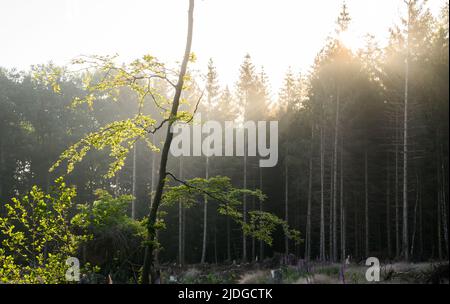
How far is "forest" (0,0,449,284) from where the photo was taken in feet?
48.9

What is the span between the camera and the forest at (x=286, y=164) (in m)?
14.9

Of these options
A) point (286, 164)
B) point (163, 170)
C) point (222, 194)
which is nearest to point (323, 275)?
point (222, 194)

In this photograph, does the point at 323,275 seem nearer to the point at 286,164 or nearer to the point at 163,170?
the point at 163,170

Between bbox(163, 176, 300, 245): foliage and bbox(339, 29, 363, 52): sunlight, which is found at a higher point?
bbox(339, 29, 363, 52): sunlight

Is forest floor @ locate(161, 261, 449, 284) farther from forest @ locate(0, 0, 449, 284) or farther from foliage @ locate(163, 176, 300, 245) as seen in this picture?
foliage @ locate(163, 176, 300, 245)

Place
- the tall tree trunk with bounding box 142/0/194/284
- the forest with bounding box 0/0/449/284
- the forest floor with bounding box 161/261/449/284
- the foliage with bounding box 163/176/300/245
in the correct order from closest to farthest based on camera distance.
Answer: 1. the tall tree trunk with bounding box 142/0/194/284
2. the foliage with bounding box 163/176/300/245
3. the forest floor with bounding box 161/261/449/284
4. the forest with bounding box 0/0/449/284

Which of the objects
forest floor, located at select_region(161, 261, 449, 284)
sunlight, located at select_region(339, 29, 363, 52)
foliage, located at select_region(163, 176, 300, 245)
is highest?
sunlight, located at select_region(339, 29, 363, 52)

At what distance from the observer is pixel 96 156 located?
34.3 m

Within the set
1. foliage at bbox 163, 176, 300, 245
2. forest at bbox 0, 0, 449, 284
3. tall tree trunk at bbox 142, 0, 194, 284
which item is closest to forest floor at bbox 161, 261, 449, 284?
forest at bbox 0, 0, 449, 284

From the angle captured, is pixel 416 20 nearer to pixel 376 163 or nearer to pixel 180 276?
pixel 376 163

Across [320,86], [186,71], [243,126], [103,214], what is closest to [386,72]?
[320,86]

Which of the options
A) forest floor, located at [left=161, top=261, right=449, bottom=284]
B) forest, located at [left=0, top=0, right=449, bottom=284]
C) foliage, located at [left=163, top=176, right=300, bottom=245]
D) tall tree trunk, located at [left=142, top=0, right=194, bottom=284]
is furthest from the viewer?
forest, located at [left=0, top=0, right=449, bottom=284]

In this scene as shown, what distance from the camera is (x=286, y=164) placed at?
31.0 m

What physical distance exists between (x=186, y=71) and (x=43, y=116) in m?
30.3
